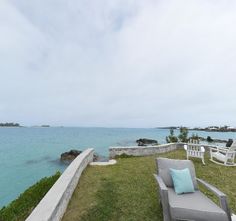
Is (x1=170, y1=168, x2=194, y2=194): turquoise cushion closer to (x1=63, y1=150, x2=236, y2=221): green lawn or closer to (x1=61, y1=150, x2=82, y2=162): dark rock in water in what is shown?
(x1=63, y1=150, x2=236, y2=221): green lawn

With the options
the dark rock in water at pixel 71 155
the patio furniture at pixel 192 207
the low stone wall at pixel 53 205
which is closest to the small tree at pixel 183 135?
the patio furniture at pixel 192 207

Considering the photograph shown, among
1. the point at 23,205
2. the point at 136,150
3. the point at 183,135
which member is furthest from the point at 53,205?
the point at 183,135

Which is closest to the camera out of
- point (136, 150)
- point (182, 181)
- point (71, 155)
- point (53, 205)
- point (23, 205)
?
point (53, 205)

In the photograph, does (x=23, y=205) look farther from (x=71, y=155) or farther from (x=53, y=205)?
(x=71, y=155)

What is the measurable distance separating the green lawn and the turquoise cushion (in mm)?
622

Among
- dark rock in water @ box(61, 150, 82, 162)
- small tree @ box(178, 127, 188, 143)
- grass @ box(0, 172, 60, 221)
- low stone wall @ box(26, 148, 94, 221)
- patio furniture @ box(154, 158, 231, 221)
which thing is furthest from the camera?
dark rock in water @ box(61, 150, 82, 162)

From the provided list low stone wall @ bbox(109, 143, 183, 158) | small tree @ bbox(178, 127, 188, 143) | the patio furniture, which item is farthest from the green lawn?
small tree @ bbox(178, 127, 188, 143)

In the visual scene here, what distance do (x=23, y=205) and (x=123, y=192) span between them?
91.8 inches

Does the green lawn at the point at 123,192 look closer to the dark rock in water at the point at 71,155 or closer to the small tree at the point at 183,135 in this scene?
the small tree at the point at 183,135

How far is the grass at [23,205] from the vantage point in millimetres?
3954

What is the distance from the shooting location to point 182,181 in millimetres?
3898

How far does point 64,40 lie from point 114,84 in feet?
30.7

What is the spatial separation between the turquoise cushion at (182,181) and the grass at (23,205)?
321cm

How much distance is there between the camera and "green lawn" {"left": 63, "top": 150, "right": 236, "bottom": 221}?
12.2 feet
